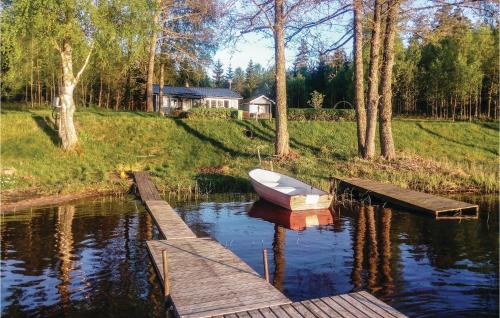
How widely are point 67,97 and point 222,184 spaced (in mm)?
10742

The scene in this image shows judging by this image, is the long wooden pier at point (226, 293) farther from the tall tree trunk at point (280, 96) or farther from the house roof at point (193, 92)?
the house roof at point (193, 92)

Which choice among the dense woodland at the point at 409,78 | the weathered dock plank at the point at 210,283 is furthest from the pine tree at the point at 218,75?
the weathered dock plank at the point at 210,283

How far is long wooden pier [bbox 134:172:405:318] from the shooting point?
725 cm

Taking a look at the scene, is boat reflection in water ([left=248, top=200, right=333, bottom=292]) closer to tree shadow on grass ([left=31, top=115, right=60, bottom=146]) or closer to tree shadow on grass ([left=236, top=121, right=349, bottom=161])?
tree shadow on grass ([left=236, top=121, right=349, bottom=161])

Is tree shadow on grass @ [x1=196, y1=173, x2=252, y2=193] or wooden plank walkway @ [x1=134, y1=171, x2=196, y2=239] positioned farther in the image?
tree shadow on grass @ [x1=196, y1=173, x2=252, y2=193]

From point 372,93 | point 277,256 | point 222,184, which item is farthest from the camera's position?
point 372,93

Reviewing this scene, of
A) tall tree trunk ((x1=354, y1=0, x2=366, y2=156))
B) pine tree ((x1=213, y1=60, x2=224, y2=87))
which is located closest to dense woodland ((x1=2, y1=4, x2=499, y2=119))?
tall tree trunk ((x1=354, y1=0, x2=366, y2=156))

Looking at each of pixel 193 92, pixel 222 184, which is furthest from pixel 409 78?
pixel 222 184

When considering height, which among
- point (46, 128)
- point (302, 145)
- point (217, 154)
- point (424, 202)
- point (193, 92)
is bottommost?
point (424, 202)

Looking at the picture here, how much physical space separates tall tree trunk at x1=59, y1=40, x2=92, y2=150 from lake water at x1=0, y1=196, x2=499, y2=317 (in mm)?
9008

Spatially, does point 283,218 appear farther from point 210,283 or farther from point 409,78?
point 409,78

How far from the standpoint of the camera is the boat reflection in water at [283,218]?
536 inches

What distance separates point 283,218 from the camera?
16734 millimetres

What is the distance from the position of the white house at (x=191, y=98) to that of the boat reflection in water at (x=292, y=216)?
3793cm
